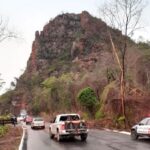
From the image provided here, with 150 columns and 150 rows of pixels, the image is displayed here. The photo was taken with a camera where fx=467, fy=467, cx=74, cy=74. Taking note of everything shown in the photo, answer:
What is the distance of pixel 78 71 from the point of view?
379 ft

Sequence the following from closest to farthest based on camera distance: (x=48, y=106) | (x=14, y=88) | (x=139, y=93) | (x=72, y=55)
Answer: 1. (x=139, y=93)
2. (x=48, y=106)
3. (x=72, y=55)
4. (x=14, y=88)

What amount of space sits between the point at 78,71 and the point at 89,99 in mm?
50322

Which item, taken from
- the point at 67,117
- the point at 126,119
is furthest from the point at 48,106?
the point at 67,117

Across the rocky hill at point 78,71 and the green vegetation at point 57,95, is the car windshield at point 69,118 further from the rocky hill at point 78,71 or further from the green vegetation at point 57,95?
the green vegetation at point 57,95

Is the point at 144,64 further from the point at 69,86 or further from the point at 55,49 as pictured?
the point at 55,49

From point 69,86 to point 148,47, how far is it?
21620 millimetres

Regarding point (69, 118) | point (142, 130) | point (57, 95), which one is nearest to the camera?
point (142, 130)

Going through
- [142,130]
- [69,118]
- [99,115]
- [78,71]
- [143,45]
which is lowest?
[142,130]

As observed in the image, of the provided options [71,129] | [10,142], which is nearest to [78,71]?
[10,142]

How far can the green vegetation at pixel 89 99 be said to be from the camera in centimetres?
6519

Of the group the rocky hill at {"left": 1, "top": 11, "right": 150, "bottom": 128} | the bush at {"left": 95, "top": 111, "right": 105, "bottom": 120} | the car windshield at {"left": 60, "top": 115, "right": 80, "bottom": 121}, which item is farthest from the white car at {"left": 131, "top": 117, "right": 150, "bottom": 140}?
the bush at {"left": 95, "top": 111, "right": 105, "bottom": 120}

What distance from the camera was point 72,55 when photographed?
141625mm

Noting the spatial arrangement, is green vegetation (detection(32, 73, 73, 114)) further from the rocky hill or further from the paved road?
the paved road

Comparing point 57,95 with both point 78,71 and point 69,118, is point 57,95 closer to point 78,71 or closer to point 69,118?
point 78,71
